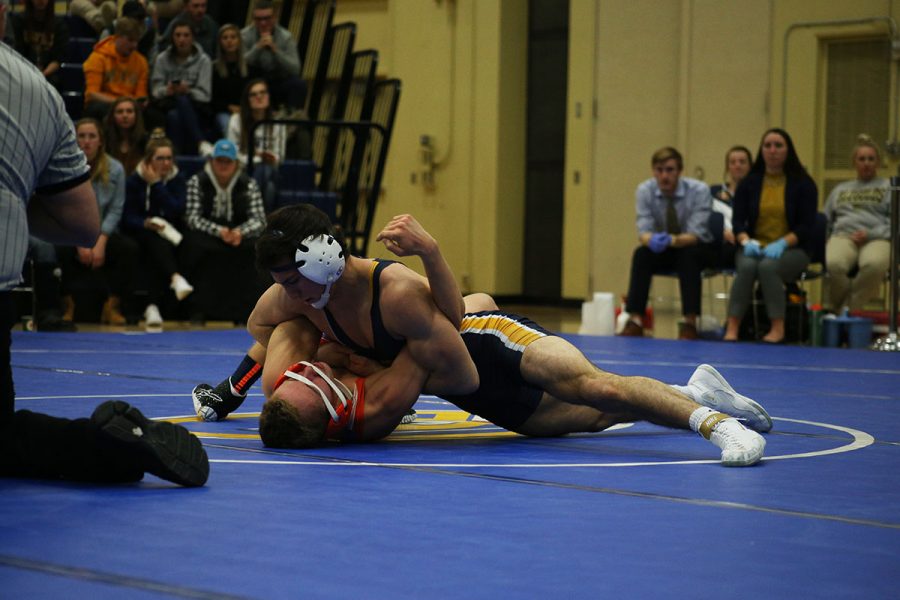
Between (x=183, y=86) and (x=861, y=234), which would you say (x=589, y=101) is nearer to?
(x=861, y=234)

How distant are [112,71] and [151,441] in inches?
323

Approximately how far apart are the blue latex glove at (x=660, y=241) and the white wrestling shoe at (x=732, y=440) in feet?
18.5

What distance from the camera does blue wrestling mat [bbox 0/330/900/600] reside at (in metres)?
2.12

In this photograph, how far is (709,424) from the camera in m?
3.56

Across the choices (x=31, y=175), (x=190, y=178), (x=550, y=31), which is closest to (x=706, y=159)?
(x=550, y=31)

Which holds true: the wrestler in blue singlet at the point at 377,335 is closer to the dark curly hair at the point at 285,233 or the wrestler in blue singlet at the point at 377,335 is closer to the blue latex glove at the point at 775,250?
the dark curly hair at the point at 285,233

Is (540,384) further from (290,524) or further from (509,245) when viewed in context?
(509,245)

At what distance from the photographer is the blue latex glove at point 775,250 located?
880 cm

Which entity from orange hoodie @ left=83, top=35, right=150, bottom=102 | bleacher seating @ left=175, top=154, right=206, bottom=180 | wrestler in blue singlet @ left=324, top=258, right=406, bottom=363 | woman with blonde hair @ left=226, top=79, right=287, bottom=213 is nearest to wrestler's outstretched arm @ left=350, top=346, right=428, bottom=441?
wrestler in blue singlet @ left=324, top=258, right=406, bottom=363

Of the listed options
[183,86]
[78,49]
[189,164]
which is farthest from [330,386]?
[78,49]

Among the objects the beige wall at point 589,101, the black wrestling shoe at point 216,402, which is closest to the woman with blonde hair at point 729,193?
the beige wall at point 589,101

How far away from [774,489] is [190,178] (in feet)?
23.4

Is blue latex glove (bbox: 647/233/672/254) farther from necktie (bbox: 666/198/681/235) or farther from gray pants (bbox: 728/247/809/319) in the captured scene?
gray pants (bbox: 728/247/809/319)

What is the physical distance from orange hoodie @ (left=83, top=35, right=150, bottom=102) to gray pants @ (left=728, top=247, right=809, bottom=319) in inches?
188
